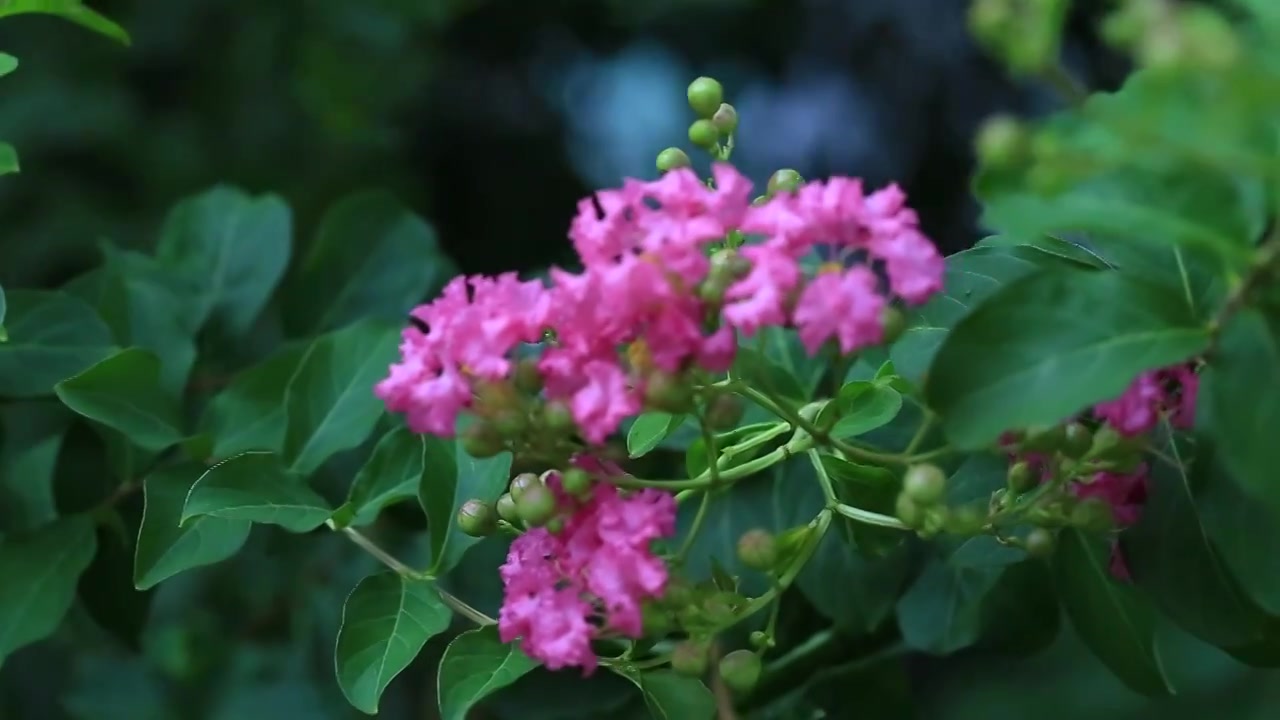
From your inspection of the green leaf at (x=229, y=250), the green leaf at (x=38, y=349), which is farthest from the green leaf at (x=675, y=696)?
the green leaf at (x=229, y=250)

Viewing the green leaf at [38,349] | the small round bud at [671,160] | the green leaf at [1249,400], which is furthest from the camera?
the green leaf at [38,349]

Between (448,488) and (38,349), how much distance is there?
35 centimetres

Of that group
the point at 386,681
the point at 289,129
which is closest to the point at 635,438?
the point at 386,681

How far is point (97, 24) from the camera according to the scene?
1079mm

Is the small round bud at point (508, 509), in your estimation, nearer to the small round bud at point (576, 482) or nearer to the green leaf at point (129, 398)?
the small round bud at point (576, 482)

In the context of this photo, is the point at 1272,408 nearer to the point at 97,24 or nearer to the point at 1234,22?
the point at 1234,22

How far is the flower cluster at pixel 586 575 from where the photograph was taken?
0.76m

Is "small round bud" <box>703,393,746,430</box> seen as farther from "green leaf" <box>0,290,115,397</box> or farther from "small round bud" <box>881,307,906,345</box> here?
"green leaf" <box>0,290,115,397</box>

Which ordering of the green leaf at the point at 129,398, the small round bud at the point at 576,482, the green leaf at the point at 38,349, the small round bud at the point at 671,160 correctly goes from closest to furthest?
the small round bud at the point at 576,482
the small round bud at the point at 671,160
the green leaf at the point at 129,398
the green leaf at the point at 38,349

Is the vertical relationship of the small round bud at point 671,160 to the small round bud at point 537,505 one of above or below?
above

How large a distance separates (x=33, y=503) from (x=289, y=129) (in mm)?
1348

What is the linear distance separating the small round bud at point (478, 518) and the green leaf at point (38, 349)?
1.28ft

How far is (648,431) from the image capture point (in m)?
0.94

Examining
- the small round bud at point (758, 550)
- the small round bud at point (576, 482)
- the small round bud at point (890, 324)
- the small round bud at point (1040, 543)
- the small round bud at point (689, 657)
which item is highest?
the small round bud at point (890, 324)
